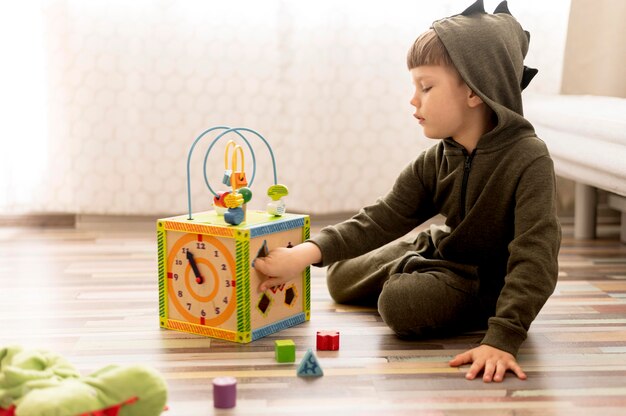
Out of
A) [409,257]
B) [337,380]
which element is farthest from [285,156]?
[337,380]

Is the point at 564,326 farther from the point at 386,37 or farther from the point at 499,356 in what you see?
the point at 386,37

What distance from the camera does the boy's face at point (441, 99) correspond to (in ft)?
4.62

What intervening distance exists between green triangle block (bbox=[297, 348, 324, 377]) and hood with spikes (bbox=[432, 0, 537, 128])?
1.66 feet

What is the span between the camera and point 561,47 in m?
2.54

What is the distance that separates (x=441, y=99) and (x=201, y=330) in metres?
0.57

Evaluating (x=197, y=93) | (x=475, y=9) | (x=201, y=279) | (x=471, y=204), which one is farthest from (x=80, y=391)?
(x=197, y=93)

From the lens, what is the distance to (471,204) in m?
1.43

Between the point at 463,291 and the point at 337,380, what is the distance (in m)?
0.34

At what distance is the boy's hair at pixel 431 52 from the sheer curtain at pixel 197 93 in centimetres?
109

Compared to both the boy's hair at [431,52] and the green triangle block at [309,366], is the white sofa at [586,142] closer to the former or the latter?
the boy's hair at [431,52]

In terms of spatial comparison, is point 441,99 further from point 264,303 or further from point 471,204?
point 264,303

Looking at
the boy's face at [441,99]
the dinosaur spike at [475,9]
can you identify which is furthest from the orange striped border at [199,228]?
the dinosaur spike at [475,9]

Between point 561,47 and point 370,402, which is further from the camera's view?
point 561,47

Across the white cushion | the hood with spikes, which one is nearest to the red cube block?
the hood with spikes
